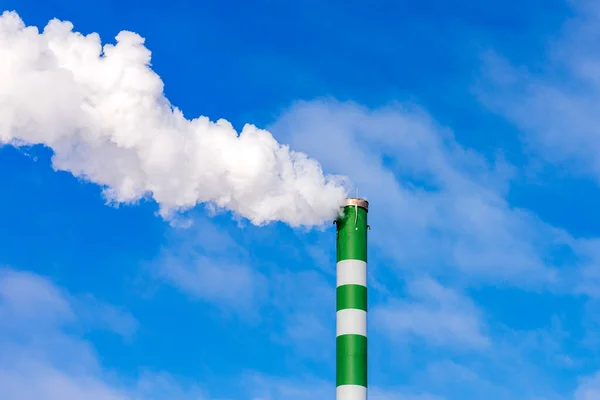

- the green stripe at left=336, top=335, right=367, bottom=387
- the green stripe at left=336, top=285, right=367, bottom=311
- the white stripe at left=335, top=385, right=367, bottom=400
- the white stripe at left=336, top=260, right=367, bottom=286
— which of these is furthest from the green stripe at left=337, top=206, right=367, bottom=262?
the white stripe at left=335, top=385, right=367, bottom=400

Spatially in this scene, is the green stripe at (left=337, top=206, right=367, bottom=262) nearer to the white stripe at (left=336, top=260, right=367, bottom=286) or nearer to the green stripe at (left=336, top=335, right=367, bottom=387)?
the white stripe at (left=336, top=260, right=367, bottom=286)

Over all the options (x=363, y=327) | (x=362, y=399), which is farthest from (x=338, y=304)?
(x=362, y=399)

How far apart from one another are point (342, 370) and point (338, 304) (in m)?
1.77

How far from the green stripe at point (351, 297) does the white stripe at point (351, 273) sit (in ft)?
0.44

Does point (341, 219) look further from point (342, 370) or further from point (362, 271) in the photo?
point (342, 370)

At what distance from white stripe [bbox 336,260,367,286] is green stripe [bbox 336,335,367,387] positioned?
4.77 ft

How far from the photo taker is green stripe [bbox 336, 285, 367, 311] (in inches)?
1066

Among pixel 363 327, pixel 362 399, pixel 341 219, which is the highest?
pixel 341 219

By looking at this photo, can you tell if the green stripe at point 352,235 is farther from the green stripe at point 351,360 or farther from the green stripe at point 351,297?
the green stripe at point 351,360

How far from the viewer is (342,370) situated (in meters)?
26.6

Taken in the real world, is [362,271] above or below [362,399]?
above

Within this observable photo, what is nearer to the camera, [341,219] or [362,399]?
[362,399]

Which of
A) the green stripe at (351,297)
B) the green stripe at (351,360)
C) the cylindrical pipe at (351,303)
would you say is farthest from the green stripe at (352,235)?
the green stripe at (351,360)

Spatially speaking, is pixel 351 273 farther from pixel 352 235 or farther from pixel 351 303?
pixel 352 235
